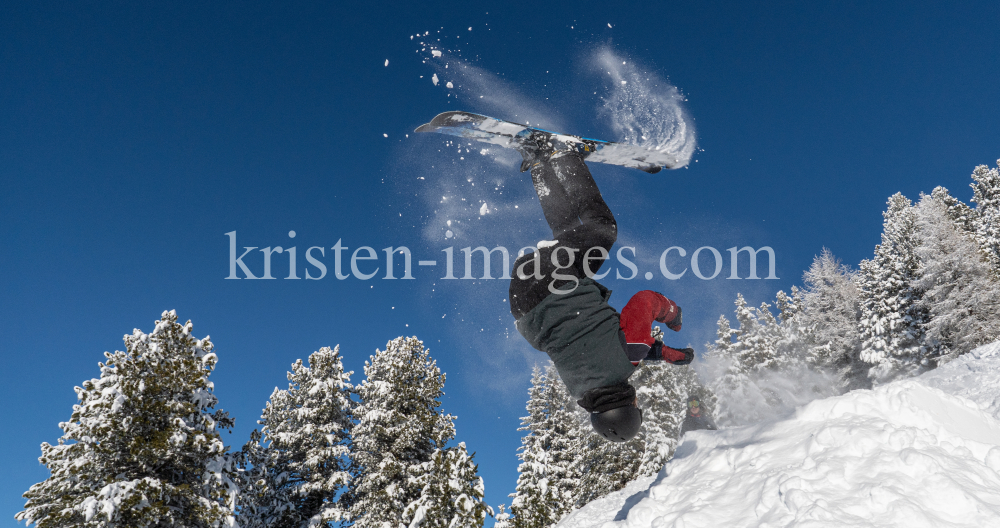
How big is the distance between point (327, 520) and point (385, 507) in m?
3.37

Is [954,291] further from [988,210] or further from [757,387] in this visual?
[988,210]

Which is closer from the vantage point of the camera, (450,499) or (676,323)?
(676,323)

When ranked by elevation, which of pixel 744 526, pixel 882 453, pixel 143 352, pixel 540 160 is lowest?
pixel 744 526

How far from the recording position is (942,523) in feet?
12.2

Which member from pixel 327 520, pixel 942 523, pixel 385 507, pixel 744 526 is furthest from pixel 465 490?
pixel 942 523

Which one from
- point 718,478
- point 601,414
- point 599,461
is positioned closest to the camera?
point 601,414

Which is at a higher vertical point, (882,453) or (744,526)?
(882,453)

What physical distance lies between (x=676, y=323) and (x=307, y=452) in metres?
18.9

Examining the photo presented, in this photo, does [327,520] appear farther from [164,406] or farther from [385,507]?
[164,406]

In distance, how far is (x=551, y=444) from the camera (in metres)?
26.8

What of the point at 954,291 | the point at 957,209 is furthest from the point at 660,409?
the point at 957,209

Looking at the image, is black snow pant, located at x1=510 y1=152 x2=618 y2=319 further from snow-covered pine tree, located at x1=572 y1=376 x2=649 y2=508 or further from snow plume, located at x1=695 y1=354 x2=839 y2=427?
snow plume, located at x1=695 y1=354 x2=839 y2=427

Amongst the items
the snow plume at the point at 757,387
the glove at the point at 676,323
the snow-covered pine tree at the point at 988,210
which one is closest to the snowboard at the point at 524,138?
the glove at the point at 676,323

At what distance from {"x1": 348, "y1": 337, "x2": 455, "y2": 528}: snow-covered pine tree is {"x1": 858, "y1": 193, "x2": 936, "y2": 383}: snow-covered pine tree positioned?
73.3ft
